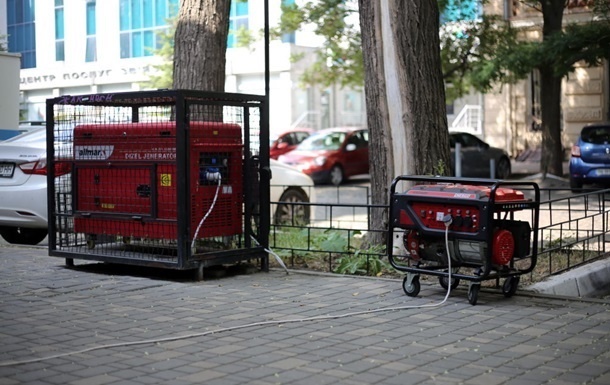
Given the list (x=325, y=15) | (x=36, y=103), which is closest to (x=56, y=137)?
(x=36, y=103)

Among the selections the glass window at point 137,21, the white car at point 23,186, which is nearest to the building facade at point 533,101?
the glass window at point 137,21

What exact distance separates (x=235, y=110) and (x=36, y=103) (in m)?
13.7

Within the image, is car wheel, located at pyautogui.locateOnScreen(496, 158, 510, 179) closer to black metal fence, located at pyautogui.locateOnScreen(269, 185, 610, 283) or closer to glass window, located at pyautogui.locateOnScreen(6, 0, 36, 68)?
glass window, located at pyautogui.locateOnScreen(6, 0, 36, 68)

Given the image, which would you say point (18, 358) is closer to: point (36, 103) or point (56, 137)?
point (56, 137)

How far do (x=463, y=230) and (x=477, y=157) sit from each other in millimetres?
19741

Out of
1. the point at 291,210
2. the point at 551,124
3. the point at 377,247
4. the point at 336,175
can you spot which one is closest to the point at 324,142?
the point at 336,175

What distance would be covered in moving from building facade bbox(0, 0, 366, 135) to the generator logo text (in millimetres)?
3837

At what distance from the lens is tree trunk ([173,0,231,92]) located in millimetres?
11883

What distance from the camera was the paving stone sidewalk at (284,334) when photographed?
217 inches

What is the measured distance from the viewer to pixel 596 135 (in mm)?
20859

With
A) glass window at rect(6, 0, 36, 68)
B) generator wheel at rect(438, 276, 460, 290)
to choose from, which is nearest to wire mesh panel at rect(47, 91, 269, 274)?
generator wheel at rect(438, 276, 460, 290)

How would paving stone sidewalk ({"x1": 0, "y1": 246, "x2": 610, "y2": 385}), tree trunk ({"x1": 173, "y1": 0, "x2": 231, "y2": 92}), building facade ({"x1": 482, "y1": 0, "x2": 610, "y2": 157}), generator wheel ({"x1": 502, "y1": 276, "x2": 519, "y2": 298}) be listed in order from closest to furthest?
1. paving stone sidewalk ({"x1": 0, "y1": 246, "x2": 610, "y2": 385})
2. generator wheel ({"x1": 502, "y1": 276, "x2": 519, "y2": 298})
3. tree trunk ({"x1": 173, "y1": 0, "x2": 231, "y2": 92})
4. building facade ({"x1": 482, "y1": 0, "x2": 610, "y2": 157})

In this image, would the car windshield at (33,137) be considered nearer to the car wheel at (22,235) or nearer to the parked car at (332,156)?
the car wheel at (22,235)

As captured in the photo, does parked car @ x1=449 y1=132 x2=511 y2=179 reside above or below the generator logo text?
below
